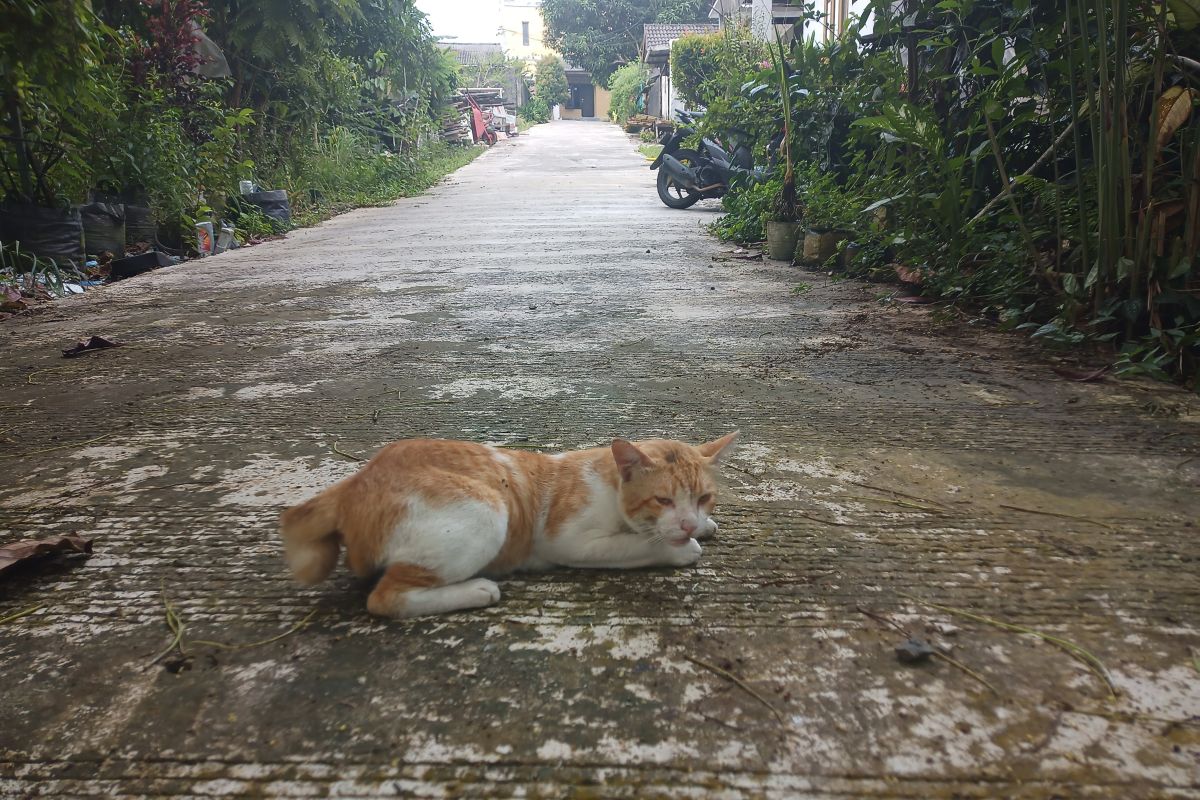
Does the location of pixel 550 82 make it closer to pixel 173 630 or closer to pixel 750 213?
pixel 750 213

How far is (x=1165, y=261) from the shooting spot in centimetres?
343

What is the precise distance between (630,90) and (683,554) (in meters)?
42.2

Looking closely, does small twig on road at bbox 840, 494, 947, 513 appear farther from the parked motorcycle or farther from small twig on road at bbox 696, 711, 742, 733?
the parked motorcycle

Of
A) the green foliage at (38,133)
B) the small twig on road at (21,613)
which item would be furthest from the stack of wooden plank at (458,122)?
the small twig on road at (21,613)

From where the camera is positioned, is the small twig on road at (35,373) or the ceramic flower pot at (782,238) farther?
the ceramic flower pot at (782,238)

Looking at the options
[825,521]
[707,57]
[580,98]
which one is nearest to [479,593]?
[825,521]

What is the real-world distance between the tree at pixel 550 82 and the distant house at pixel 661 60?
15483 mm

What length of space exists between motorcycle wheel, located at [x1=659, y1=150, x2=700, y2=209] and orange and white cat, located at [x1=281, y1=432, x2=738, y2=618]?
9.69 meters

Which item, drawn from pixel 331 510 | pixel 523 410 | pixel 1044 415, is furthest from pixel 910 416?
pixel 331 510

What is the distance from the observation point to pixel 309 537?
1.74 m

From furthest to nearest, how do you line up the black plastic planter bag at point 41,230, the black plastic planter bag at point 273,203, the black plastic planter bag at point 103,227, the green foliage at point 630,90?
the green foliage at point 630,90 < the black plastic planter bag at point 273,203 < the black plastic planter bag at point 103,227 < the black plastic planter bag at point 41,230

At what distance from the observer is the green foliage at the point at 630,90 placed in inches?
1565

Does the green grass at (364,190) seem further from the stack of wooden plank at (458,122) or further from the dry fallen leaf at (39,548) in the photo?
the dry fallen leaf at (39,548)

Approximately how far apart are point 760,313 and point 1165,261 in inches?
78.8
